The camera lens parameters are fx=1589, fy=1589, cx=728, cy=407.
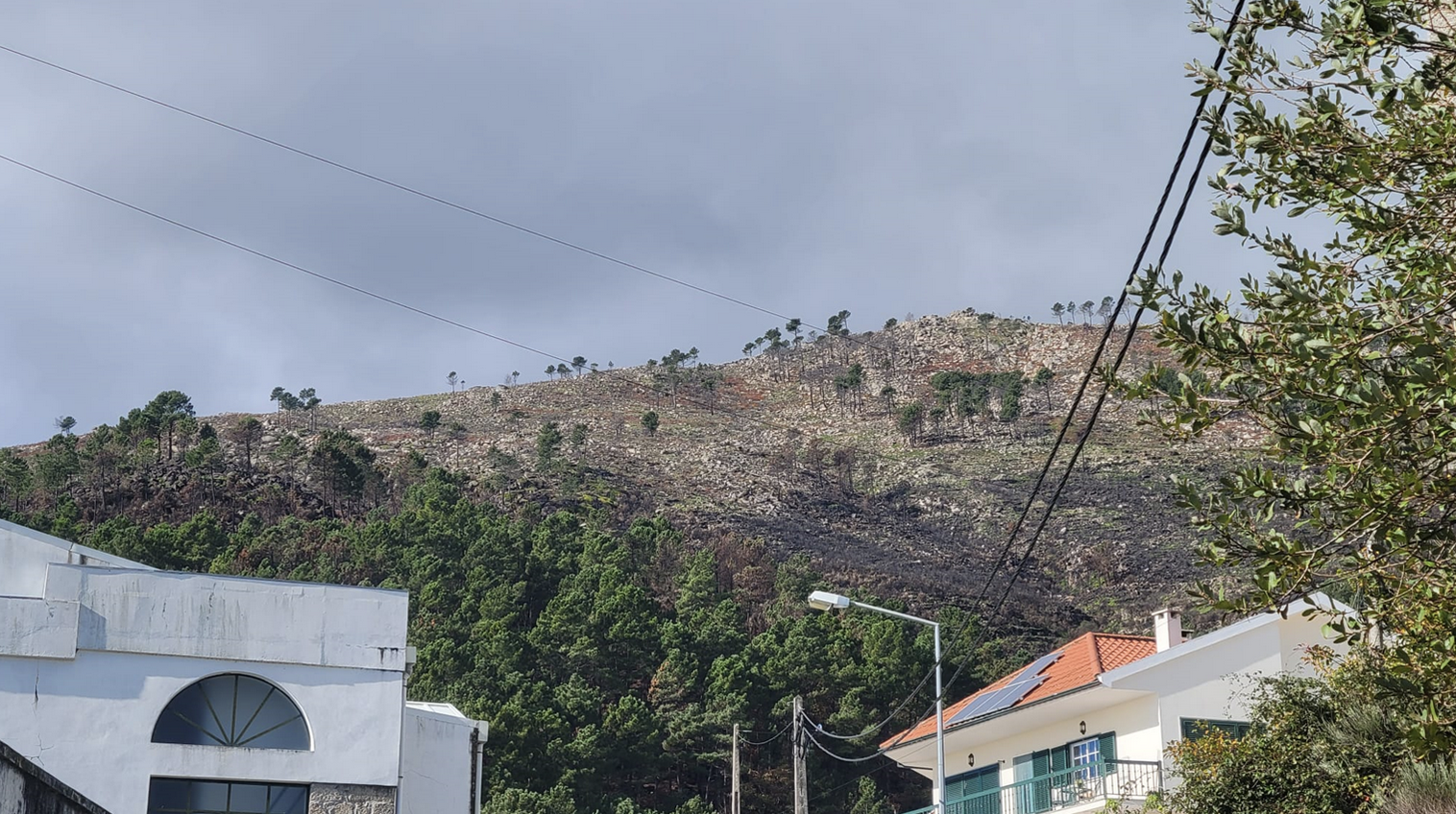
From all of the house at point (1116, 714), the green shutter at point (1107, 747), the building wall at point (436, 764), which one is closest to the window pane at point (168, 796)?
the building wall at point (436, 764)

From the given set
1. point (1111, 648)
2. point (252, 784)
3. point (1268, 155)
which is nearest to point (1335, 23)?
point (1268, 155)

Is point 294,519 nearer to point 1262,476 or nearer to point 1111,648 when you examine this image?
point 1111,648

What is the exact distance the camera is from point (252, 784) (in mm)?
23484

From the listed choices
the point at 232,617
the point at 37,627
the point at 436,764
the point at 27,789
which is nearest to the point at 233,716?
the point at 232,617

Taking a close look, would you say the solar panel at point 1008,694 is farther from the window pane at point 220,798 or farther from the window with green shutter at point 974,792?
the window pane at point 220,798

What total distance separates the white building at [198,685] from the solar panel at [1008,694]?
46.0ft

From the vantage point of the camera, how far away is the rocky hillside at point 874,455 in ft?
336

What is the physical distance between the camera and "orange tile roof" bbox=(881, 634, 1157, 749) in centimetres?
3241

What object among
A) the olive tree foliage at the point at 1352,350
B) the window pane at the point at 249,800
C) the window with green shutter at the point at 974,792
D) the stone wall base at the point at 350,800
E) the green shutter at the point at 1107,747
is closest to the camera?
the olive tree foliage at the point at 1352,350

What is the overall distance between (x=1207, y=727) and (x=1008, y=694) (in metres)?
6.87

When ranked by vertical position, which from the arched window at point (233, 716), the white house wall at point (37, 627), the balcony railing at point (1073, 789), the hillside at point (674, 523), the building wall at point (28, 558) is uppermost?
the hillside at point (674, 523)

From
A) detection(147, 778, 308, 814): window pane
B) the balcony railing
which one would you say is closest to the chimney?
the balcony railing

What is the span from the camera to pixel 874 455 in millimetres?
131750

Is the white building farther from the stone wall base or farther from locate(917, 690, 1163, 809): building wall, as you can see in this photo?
locate(917, 690, 1163, 809): building wall
